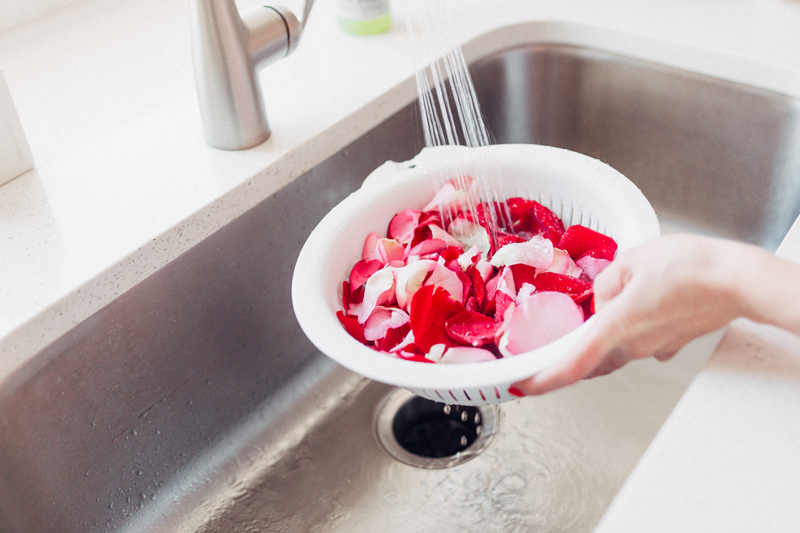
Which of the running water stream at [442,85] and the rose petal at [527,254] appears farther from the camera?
the running water stream at [442,85]

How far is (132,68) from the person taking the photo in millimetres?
1004

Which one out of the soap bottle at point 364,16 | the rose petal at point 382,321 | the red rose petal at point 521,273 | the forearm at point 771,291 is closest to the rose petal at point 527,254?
the red rose petal at point 521,273

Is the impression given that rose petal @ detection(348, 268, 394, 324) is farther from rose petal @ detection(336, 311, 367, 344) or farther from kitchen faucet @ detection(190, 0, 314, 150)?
kitchen faucet @ detection(190, 0, 314, 150)

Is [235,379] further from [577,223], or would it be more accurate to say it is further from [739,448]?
[739,448]

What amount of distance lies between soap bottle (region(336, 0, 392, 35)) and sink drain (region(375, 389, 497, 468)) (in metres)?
0.50

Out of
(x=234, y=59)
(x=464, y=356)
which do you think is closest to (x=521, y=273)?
(x=464, y=356)

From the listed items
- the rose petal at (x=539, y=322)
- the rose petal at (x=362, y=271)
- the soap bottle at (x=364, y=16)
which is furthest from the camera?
the soap bottle at (x=364, y=16)

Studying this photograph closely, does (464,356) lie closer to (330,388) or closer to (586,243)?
(586,243)

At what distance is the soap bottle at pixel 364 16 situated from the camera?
0.97 metres

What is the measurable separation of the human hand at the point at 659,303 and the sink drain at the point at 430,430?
365 mm

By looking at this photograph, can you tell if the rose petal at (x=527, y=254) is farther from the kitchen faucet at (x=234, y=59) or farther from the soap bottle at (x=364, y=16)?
the soap bottle at (x=364, y=16)

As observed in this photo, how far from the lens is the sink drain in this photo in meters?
0.87

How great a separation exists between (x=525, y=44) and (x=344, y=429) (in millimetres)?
577

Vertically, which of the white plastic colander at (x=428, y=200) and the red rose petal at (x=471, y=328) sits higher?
the white plastic colander at (x=428, y=200)
